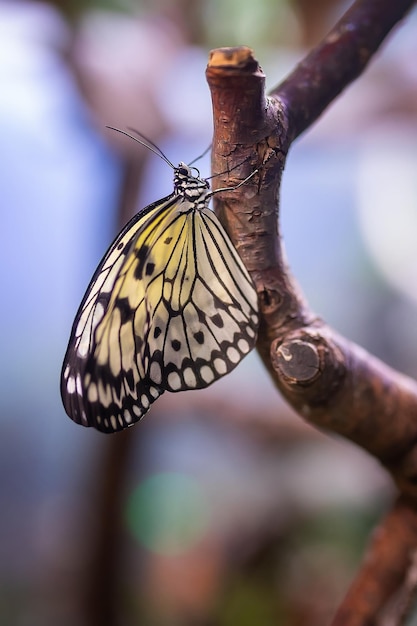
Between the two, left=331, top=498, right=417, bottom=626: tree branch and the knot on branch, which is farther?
left=331, top=498, right=417, bottom=626: tree branch

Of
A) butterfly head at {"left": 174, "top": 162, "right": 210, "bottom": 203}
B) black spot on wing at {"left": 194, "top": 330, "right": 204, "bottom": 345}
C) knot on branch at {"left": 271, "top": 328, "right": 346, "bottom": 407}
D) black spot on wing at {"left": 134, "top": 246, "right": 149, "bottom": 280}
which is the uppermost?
butterfly head at {"left": 174, "top": 162, "right": 210, "bottom": 203}

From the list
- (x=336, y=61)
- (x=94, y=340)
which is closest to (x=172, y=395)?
(x=94, y=340)

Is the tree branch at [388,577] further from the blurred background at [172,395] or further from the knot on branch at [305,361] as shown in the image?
the blurred background at [172,395]

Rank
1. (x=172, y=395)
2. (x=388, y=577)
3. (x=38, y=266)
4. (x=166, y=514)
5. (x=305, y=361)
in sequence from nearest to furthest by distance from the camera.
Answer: (x=305, y=361)
(x=388, y=577)
(x=172, y=395)
(x=166, y=514)
(x=38, y=266)

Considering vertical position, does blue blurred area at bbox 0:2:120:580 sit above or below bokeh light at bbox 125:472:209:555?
above

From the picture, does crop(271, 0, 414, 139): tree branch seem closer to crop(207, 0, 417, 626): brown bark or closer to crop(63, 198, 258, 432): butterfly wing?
crop(207, 0, 417, 626): brown bark

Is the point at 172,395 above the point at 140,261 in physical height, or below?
below

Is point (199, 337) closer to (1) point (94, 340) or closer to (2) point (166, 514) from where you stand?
(1) point (94, 340)

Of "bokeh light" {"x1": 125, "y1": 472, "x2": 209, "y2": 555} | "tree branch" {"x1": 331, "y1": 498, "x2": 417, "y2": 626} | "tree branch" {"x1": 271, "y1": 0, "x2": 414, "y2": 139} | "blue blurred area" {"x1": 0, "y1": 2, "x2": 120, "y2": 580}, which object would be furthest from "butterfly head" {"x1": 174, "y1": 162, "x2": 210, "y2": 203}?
"bokeh light" {"x1": 125, "y1": 472, "x2": 209, "y2": 555}

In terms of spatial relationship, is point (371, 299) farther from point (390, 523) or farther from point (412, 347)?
point (390, 523)

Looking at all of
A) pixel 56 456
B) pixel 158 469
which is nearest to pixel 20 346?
pixel 56 456
